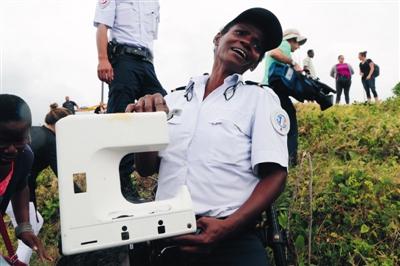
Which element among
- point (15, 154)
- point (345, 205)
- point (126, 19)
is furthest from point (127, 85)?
point (345, 205)

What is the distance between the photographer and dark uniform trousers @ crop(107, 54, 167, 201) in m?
2.57

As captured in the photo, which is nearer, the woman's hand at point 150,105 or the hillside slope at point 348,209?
the woman's hand at point 150,105

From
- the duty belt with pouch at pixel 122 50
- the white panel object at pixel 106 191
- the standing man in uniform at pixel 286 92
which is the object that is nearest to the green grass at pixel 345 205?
the standing man in uniform at pixel 286 92

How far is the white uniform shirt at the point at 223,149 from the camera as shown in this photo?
143cm

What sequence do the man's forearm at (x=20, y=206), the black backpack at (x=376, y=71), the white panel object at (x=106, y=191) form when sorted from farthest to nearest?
the black backpack at (x=376, y=71) → the man's forearm at (x=20, y=206) → the white panel object at (x=106, y=191)

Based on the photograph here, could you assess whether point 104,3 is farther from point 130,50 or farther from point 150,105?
point 150,105

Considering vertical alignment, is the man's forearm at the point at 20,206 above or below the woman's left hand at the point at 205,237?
below

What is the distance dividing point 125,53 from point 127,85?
8.1 inches

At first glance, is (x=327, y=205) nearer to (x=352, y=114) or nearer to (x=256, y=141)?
(x=256, y=141)

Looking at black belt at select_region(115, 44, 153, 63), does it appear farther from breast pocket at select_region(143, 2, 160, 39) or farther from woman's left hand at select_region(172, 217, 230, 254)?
woman's left hand at select_region(172, 217, 230, 254)

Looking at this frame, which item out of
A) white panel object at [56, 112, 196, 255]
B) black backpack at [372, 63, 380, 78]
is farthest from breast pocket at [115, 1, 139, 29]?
black backpack at [372, 63, 380, 78]

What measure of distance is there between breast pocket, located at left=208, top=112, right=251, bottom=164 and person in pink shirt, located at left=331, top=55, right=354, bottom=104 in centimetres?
796

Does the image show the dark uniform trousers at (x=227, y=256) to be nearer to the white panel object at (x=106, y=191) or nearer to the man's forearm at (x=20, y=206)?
the white panel object at (x=106, y=191)

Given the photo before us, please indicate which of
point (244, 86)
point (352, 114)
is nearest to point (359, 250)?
point (244, 86)
